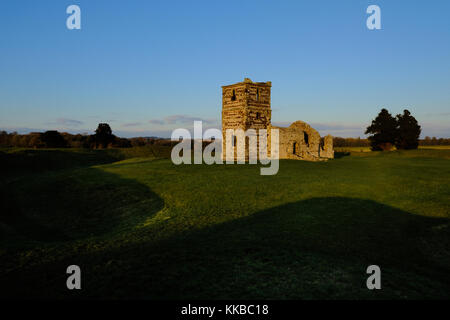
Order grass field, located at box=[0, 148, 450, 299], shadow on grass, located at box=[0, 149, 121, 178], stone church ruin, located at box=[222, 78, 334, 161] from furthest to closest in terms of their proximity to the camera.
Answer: stone church ruin, located at box=[222, 78, 334, 161] → shadow on grass, located at box=[0, 149, 121, 178] → grass field, located at box=[0, 148, 450, 299]

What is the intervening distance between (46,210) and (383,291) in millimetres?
18245

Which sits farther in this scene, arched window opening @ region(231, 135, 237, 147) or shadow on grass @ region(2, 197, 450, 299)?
arched window opening @ region(231, 135, 237, 147)

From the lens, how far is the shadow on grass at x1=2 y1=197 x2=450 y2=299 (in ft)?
19.1

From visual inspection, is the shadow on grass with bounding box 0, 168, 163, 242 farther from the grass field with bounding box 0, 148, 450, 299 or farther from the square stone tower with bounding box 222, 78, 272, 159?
the square stone tower with bounding box 222, 78, 272, 159

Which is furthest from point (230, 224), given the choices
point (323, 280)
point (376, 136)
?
point (376, 136)

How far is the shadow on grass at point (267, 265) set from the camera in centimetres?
581

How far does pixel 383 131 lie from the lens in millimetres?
62906

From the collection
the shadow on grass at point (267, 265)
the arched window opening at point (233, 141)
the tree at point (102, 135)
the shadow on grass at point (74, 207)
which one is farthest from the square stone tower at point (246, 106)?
the tree at point (102, 135)

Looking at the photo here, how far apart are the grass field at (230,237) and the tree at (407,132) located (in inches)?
1855

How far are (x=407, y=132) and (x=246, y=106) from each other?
46.6m

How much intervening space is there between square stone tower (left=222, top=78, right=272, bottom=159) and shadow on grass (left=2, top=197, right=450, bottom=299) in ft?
84.5

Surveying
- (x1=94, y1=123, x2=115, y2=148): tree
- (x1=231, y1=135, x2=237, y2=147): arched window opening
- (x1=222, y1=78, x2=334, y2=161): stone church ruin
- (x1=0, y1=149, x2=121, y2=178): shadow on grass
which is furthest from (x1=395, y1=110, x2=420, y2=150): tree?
(x1=94, y1=123, x2=115, y2=148): tree

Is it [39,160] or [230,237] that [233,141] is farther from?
[39,160]
